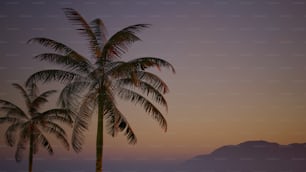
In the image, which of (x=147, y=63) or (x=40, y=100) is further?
(x=40, y=100)

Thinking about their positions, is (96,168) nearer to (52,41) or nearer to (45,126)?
(52,41)

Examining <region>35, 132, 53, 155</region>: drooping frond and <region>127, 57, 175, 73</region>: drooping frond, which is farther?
<region>35, 132, 53, 155</region>: drooping frond

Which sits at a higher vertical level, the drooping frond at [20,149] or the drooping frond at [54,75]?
the drooping frond at [54,75]

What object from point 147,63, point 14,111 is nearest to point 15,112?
point 14,111

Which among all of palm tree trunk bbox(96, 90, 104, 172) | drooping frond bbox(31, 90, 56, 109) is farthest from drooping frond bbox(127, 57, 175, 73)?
drooping frond bbox(31, 90, 56, 109)

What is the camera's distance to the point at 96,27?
49.2 ft

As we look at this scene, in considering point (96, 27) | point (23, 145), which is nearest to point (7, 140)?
point (23, 145)

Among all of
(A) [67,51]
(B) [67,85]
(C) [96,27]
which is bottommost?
(B) [67,85]

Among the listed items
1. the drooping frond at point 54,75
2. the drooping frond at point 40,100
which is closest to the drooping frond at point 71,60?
the drooping frond at point 54,75

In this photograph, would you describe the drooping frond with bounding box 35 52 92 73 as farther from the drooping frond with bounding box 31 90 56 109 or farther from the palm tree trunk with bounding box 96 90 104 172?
the drooping frond with bounding box 31 90 56 109

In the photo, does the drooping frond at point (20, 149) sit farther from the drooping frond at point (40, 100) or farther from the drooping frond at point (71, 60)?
the drooping frond at point (71, 60)

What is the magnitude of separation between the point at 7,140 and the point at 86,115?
13849 mm

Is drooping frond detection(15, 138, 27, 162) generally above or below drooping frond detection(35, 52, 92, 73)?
below

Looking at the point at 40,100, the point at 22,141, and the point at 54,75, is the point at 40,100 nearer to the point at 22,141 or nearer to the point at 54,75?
the point at 22,141
